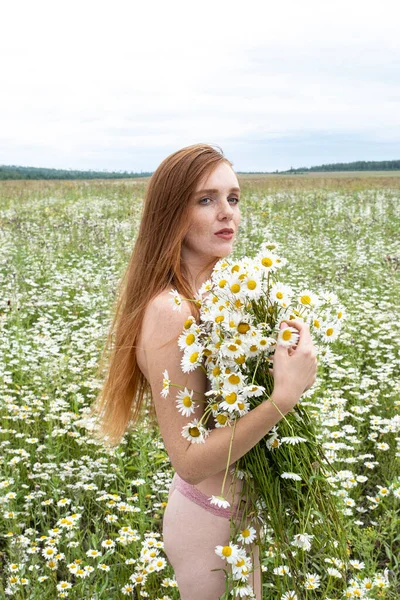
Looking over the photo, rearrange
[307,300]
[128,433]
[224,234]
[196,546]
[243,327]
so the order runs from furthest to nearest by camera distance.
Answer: [128,433]
[224,234]
[196,546]
[307,300]
[243,327]

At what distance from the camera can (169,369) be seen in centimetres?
144

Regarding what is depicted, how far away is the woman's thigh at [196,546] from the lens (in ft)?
5.09

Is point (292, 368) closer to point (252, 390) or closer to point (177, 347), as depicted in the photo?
point (252, 390)

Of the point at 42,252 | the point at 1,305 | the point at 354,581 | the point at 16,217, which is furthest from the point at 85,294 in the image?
the point at 16,217

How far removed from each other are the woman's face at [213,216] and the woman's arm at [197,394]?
0.72ft

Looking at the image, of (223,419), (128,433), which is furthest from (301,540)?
(128,433)

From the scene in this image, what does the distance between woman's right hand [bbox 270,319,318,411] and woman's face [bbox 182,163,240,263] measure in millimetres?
409

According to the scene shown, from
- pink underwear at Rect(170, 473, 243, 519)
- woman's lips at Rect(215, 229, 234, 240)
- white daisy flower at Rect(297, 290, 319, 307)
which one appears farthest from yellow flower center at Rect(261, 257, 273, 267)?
pink underwear at Rect(170, 473, 243, 519)

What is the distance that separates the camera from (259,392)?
132 cm

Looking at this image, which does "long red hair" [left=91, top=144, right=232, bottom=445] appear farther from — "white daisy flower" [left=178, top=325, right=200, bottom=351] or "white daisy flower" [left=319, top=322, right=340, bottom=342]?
"white daisy flower" [left=319, top=322, right=340, bottom=342]

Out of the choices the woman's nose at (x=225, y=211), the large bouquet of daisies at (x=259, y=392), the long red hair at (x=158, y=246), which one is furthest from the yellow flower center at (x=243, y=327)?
the woman's nose at (x=225, y=211)

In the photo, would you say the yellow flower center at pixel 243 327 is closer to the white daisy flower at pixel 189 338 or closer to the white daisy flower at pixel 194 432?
the white daisy flower at pixel 189 338

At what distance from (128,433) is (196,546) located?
221 centimetres

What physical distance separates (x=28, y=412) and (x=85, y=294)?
265 centimetres
